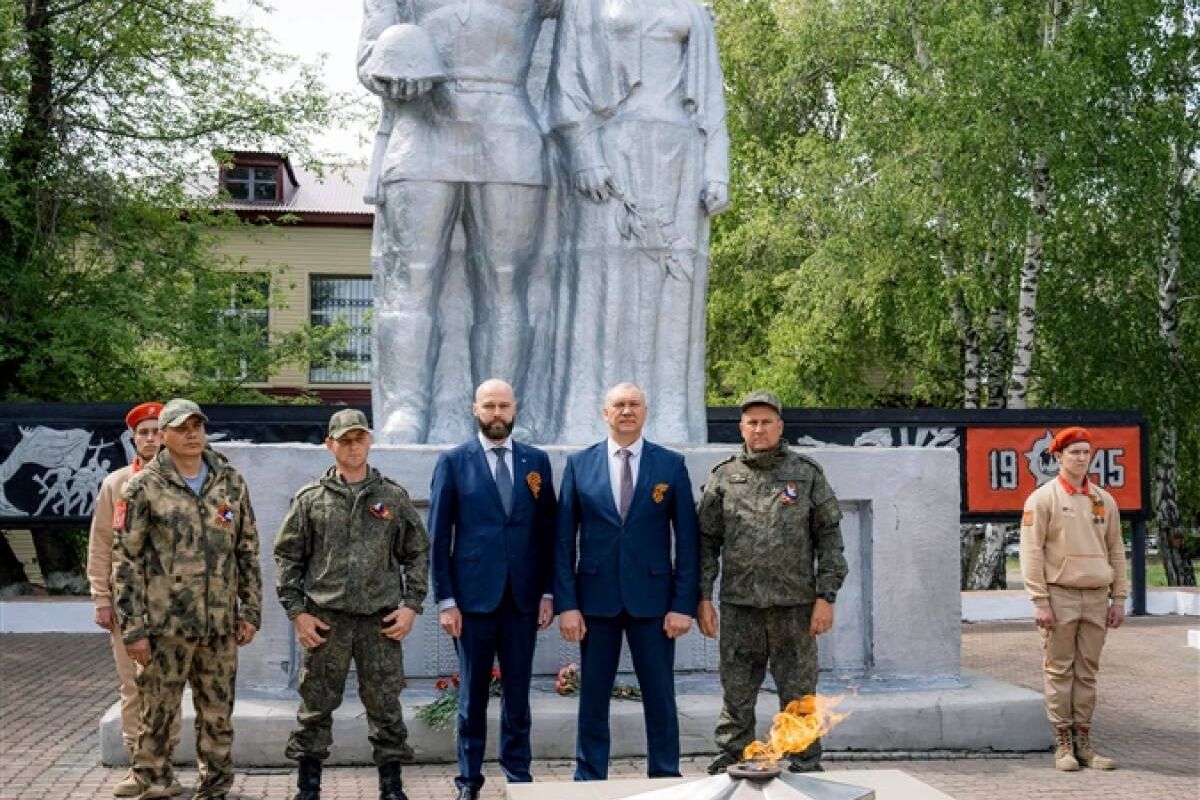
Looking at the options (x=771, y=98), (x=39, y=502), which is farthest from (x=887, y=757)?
(x=771, y=98)

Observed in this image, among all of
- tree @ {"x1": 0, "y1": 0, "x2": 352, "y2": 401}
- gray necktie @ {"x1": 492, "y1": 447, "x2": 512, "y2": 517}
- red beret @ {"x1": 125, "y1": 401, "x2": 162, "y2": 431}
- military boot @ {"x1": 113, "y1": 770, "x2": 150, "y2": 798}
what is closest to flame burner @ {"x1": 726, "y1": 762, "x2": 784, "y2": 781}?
gray necktie @ {"x1": 492, "y1": 447, "x2": 512, "y2": 517}

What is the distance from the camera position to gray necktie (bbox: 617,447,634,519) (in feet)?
21.2

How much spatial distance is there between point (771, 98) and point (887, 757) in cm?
2165

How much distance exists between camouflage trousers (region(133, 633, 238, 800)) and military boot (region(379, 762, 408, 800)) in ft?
2.07

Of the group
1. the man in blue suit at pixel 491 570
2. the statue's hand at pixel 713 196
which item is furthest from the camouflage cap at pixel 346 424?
the statue's hand at pixel 713 196

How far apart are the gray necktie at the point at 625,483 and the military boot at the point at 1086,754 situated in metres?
2.83

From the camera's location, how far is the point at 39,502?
564 inches

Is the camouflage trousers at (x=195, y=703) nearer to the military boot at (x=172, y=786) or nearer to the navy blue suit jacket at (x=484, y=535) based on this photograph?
the military boot at (x=172, y=786)

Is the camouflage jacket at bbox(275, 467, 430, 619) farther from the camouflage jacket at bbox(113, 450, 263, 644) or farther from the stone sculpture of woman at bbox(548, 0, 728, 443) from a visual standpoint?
the stone sculpture of woman at bbox(548, 0, 728, 443)

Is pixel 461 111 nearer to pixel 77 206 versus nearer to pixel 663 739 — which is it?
pixel 663 739

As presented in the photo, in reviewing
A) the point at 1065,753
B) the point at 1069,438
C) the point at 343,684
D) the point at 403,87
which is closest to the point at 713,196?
the point at 403,87

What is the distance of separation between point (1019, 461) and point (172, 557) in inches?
433

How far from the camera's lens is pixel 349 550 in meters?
6.33

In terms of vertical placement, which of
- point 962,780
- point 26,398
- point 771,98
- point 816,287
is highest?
point 771,98
